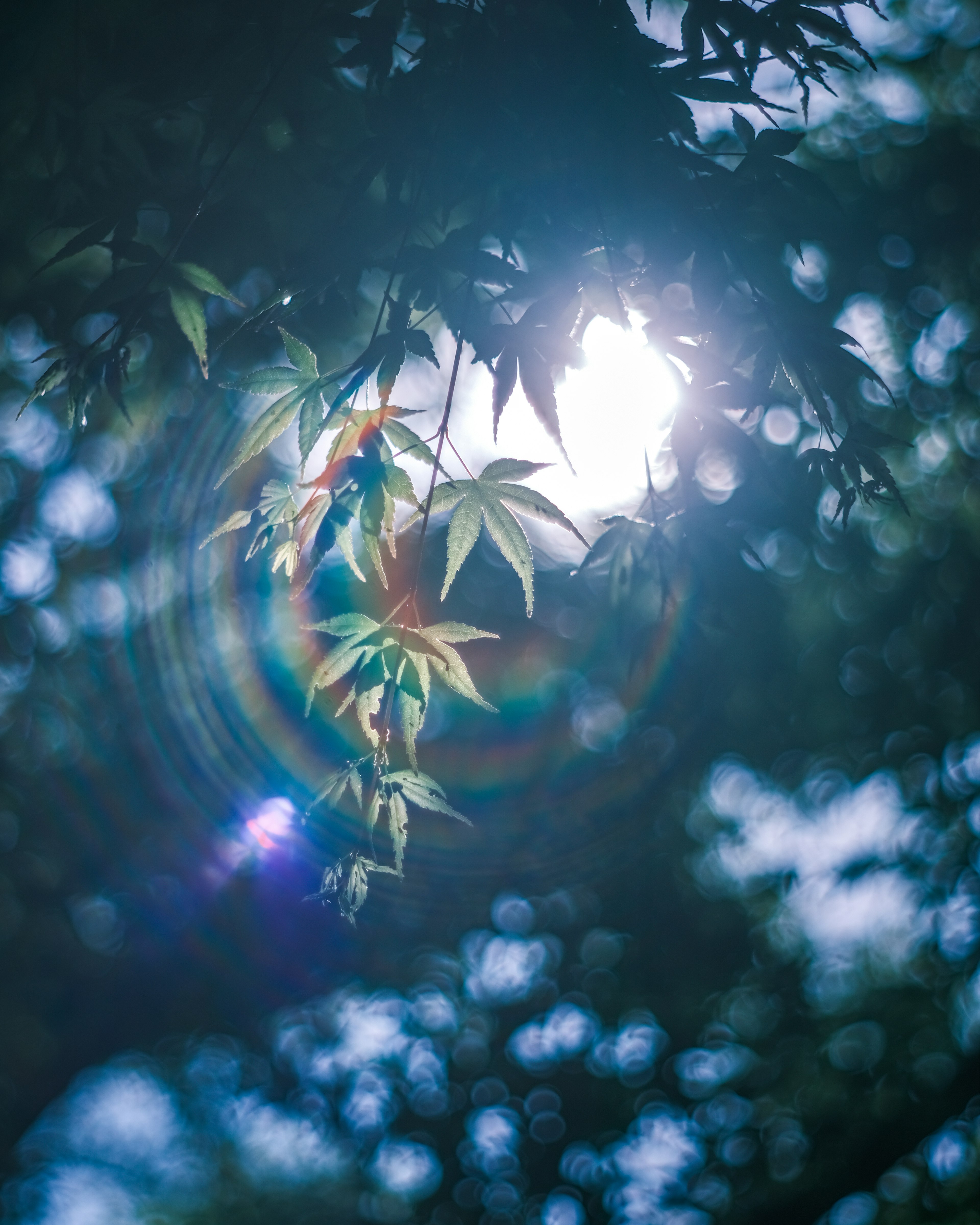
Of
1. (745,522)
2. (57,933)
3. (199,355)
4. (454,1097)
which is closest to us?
(199,355)

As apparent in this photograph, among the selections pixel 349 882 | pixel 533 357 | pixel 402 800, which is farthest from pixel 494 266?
pixel 349 882

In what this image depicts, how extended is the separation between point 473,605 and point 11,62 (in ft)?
15.5

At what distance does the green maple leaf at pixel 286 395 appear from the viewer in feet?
4.58

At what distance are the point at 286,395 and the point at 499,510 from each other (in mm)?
533

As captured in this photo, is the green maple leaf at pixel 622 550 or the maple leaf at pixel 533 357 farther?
the green maple leaf at pixel 622 550

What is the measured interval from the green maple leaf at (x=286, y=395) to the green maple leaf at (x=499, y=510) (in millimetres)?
301

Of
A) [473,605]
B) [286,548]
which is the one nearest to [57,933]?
[473,605]

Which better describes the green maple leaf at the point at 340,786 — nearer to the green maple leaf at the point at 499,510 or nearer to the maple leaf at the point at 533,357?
the green maple leaf at the point at 499,510

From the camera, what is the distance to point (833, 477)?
1546 mm

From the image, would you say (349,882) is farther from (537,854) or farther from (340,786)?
(537,854)

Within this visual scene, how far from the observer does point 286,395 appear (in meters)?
1.51

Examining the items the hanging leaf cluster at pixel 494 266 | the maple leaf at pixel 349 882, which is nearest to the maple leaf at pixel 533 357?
the hanging leaf cluster at pixel 494 266

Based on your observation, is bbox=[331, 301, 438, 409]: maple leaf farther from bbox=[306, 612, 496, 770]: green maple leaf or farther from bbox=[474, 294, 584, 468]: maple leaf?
bbox=[306, 612, 496, 770]: green maple leaf

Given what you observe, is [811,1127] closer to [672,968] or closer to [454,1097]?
[672,968]
